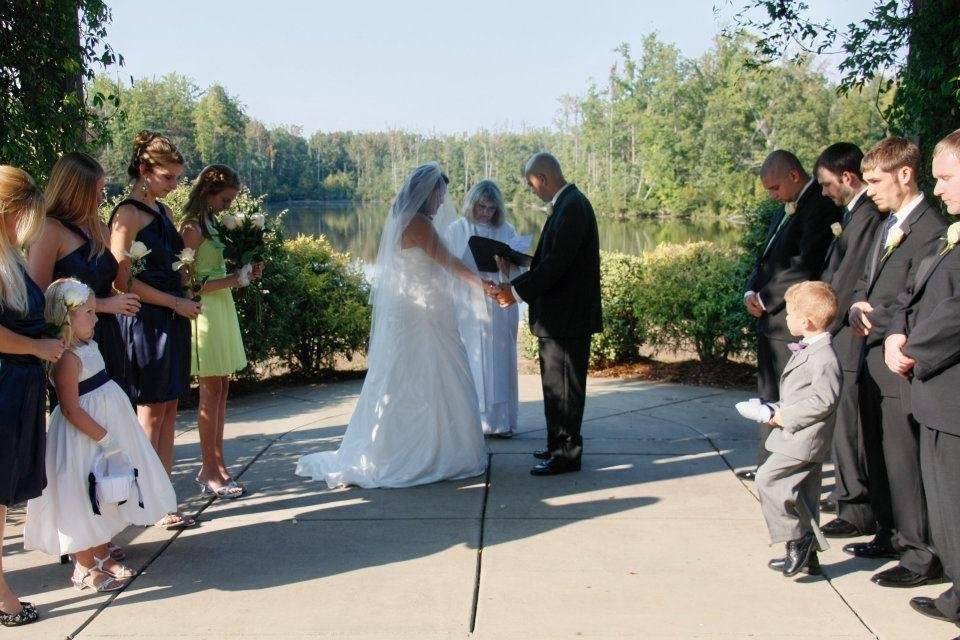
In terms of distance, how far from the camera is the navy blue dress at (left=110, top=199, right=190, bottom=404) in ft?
16.0

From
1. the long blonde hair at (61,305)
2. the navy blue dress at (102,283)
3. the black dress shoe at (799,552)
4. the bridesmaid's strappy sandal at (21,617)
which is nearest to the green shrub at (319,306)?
the navy blue dress at (102,283)

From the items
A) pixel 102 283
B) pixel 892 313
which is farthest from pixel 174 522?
pixel 892 313

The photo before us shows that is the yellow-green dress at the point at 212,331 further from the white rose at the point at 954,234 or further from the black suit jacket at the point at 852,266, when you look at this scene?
the white rose at the point at 954,234

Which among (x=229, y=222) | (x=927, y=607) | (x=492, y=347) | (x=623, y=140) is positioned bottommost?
(x=927, y=607)

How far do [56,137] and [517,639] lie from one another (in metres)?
4.49

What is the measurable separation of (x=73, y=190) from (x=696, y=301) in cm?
679

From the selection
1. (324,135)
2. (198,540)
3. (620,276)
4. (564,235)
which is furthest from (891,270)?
(324,135)

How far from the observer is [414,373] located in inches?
231

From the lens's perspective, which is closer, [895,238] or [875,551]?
[895,238]

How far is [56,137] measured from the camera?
5.76 m

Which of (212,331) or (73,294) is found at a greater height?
(73,294)

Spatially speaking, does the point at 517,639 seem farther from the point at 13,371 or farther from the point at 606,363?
the point at 606,363

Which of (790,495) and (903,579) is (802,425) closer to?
(790,495)

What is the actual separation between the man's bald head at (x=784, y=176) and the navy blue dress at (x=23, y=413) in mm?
4118
